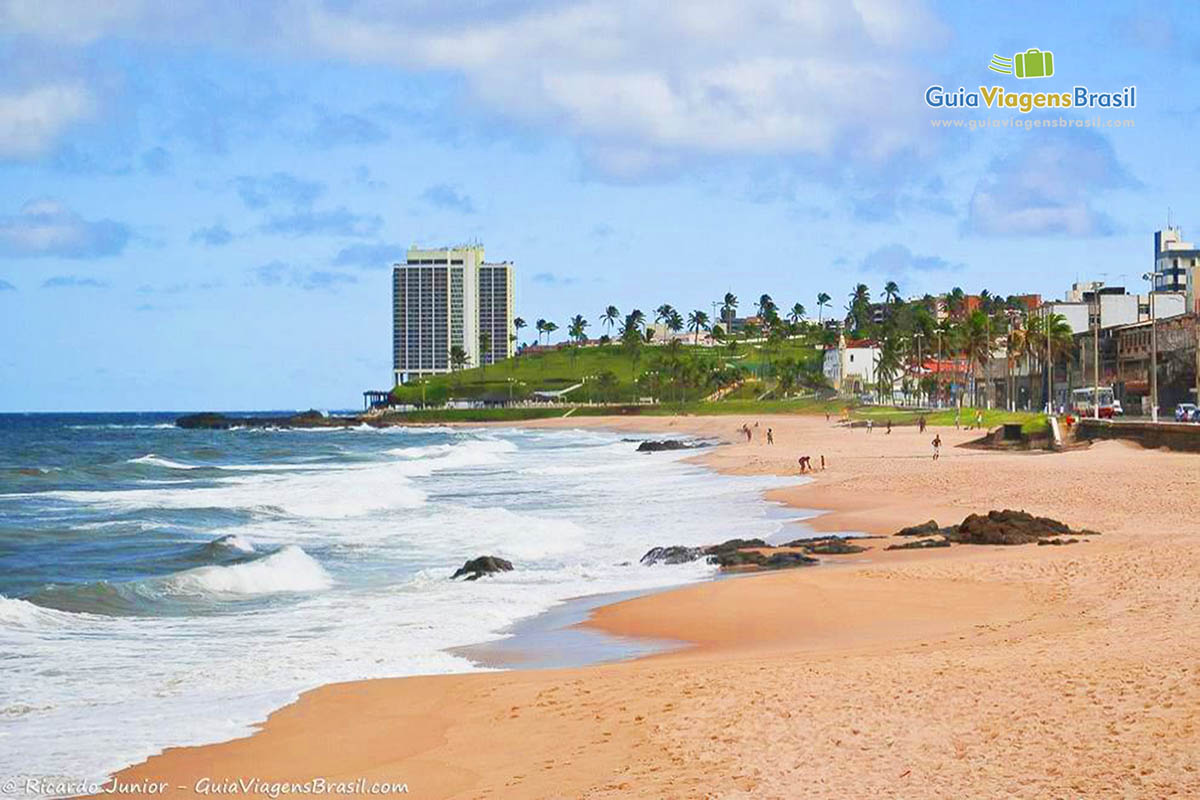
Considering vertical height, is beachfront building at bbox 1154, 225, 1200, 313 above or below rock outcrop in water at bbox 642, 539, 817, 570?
above

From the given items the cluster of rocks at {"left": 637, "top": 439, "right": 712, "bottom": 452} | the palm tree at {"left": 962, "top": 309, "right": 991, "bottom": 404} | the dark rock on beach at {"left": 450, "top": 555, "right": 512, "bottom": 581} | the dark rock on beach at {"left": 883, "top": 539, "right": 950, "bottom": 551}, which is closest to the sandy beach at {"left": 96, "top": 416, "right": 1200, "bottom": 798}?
the dark rock on beach at {"left": 883, "top": 539, "right": 950, "bottom": 551}

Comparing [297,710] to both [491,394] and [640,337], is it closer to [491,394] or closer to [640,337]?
[491,394]

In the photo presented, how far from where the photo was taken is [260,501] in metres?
41.1

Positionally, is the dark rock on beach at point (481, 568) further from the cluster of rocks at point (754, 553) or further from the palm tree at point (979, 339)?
the palm tree at point (979, 339)

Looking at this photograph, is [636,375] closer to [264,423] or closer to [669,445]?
[264,423]

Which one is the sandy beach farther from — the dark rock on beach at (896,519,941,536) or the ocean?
the dark rock on beach at (896,519,941,536)

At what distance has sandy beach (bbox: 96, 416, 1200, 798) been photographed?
8.23 m

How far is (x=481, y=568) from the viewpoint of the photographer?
22156 mm

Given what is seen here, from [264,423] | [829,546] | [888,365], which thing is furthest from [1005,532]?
[264,423]

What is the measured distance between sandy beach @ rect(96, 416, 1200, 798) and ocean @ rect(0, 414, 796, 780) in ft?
4.40

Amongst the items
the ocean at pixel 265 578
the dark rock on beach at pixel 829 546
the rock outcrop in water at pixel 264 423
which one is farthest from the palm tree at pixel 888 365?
the dark rock on beach at pixel 829 546

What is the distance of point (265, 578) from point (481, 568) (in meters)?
3.71

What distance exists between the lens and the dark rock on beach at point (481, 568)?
22.0m

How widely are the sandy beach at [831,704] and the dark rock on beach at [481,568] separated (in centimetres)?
411
